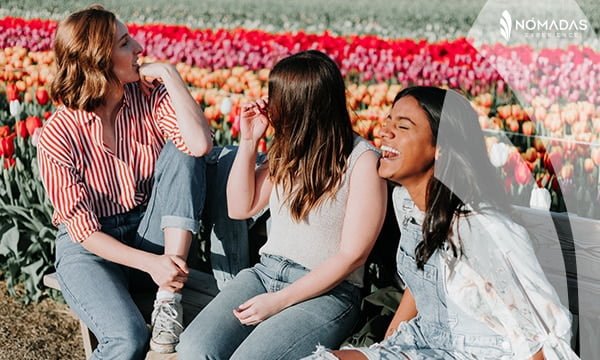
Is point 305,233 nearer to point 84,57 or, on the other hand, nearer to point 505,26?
point 84,57

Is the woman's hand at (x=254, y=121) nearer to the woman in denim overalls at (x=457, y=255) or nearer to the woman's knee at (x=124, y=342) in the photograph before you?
the woman in denim overalls at (x=457, y=255)

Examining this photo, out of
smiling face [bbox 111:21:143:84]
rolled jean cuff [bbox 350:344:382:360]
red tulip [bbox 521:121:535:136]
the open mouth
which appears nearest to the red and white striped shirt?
smiling face [bbox 111:21:143:84]

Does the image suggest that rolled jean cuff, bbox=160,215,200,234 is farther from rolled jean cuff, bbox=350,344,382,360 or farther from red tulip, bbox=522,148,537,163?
red tulip, bbox=522,148,537,163

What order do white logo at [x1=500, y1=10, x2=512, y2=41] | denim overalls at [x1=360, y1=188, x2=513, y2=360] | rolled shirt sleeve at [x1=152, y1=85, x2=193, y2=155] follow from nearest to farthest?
denim overalls at [x1=360, y1=188, x2=513, y2=360] → rolled shirt sleeve at [x1=152, y1=85, x2=193, y2=155] → white logo at [x1=500, y1=10, x2=512, y2=41]

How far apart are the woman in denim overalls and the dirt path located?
185 cm

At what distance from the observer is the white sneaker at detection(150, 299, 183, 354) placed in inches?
106

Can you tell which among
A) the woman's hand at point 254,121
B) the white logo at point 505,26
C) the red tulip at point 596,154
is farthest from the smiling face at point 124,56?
the white logo at point 505,26

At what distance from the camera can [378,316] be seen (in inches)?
104

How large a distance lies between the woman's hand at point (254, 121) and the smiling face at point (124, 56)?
0.47 metres

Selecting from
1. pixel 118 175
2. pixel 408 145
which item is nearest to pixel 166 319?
pixel 118 175

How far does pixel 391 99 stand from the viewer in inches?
172

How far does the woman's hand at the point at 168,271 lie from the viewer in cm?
274

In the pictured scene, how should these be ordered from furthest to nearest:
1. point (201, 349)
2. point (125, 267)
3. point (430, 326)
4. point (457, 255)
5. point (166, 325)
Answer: point (125, 267) < point (166, 325) < point (201, 349) < point (430, 326) < point (457, 255)

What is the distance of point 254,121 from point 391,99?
1745mm
